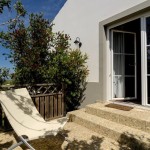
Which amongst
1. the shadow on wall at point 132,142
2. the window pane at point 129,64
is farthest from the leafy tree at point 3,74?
the window pane at point 129,64

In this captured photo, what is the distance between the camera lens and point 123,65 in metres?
7.52

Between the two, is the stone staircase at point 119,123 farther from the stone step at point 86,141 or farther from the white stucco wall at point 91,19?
the white stucco wall at point 91,19

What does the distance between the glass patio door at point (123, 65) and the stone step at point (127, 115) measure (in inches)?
51.8

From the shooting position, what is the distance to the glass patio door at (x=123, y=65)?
7.41m

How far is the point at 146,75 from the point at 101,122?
1.89 m

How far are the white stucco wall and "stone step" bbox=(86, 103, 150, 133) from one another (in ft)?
4.50

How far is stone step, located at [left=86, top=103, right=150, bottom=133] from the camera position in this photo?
15.8 feet

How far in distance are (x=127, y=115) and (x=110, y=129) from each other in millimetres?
612

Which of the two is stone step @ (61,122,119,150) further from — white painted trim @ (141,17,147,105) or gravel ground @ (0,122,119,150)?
white painted trim @ (141,17,147,105)

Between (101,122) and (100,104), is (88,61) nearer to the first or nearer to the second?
(100,104)

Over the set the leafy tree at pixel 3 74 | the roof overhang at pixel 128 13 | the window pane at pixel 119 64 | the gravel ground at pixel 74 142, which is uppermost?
the roof overhang at pixel 128 13

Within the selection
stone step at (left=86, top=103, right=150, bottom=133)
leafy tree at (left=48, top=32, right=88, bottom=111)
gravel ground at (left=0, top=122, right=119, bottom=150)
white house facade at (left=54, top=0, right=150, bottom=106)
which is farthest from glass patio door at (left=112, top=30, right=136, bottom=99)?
gravel ground at (left=0, top=122, right=119, bottom=150)

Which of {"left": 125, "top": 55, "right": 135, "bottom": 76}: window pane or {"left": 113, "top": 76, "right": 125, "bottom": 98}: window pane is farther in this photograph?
{"left": 125, "top": 55, "right": 135, "bottom": 76}: window pane

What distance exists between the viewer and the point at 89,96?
755 cm
